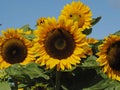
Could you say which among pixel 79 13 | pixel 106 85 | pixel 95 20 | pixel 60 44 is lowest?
pixel 106 85

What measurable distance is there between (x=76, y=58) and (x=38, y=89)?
1.88ft

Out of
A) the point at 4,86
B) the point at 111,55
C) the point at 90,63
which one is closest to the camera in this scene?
the point at 90,63

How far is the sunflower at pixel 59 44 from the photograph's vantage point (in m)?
5.21

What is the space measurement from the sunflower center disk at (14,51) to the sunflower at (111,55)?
1.61 metres

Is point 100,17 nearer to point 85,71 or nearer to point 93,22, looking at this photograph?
point 93,22

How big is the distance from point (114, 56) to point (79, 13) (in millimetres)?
1025

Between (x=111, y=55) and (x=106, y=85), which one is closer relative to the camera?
(x=106, y=85)

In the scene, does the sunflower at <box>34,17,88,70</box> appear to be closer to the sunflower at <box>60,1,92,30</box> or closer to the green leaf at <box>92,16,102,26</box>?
the sunflower at <box>60,1,92,30</box>

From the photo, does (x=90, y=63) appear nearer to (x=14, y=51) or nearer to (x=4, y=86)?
(x=4, y=86)

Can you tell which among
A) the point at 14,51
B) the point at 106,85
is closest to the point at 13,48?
the point at 14,51

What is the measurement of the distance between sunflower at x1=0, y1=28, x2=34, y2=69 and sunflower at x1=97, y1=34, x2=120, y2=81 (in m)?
1.48

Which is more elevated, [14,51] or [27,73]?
[14,51]

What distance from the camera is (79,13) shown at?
6066 mm

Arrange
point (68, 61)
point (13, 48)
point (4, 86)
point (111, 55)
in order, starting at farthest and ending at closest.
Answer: point (13, 48) < point (4, 86) < point (111, 55) < point (68, 61)
